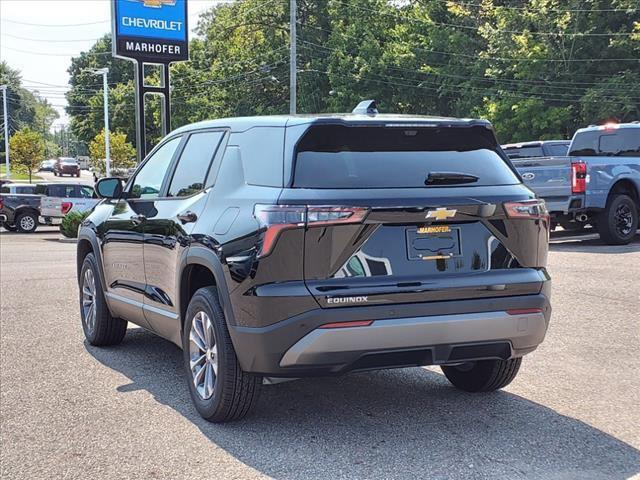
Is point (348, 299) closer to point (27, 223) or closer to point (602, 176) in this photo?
point (602, 176)

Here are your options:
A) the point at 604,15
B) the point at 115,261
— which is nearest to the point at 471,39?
the point at 604,15

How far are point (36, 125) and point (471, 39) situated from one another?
11988 cm

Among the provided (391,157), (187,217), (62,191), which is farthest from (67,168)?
Answer: (391,157)

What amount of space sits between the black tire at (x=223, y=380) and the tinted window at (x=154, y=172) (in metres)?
1.43

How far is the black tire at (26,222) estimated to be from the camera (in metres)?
26.1

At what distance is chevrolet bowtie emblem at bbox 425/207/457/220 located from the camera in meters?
4.10

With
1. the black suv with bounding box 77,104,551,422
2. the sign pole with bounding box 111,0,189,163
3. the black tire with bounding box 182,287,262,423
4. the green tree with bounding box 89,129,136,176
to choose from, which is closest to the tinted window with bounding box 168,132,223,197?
the black suv with bounding box 77,104,551,422

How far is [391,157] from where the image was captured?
14.2ft

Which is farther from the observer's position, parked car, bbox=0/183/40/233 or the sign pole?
parked car, bbox=0/183/40/233

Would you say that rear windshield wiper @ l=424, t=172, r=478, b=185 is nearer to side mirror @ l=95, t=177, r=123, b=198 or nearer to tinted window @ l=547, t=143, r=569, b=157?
side mirror @ l=95, t=177, r=123, b=198

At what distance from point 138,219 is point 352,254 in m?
2.36

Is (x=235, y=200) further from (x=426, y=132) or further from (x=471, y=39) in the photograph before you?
(x=471, y=39)

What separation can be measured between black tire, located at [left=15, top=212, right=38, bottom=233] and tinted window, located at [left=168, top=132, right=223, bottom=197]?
22564mm

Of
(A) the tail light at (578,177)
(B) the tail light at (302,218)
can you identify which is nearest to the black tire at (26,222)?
(A) the tail light at (578,177)
